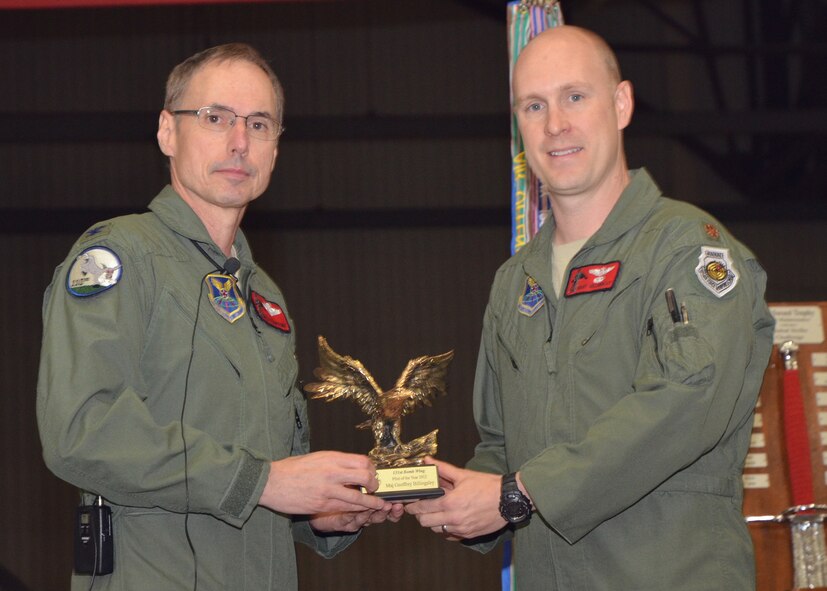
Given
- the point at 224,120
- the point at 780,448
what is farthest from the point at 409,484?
the point at 780,448

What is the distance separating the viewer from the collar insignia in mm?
2238

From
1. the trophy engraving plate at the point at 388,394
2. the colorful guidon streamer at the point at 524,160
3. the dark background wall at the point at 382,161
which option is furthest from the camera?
the dark background wall at the point at 382,161

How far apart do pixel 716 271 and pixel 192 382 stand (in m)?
1.14

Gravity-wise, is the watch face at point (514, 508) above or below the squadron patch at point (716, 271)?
below

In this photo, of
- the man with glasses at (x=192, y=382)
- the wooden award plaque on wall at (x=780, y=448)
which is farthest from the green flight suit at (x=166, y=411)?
the wooden award plaque on wall at (x=780, y=448)

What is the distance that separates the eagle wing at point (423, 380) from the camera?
103 inches

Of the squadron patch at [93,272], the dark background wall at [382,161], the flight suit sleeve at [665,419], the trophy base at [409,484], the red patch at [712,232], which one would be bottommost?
the trophy base at [409,484]

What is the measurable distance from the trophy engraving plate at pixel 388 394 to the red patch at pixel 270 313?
0.12 m

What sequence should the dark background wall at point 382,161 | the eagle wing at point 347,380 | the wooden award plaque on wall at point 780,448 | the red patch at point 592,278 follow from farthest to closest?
the dark background wall at point 382,161, the wooden award plaque on wall at point 780,448, the eagle wing at point 347,380, the red patch at point 592,278

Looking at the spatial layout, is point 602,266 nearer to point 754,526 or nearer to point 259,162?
point 259,162

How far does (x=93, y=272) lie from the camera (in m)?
2.04

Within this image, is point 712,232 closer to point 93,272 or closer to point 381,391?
point 381,391

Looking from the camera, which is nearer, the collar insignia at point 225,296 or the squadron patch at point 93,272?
the squadron patch at point 93,272

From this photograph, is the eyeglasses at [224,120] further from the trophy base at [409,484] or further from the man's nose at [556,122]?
the trophy base at [409,484]
